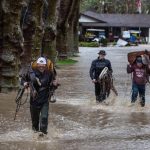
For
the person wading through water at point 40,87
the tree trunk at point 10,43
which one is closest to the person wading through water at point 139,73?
the tree trunk at point 10,43

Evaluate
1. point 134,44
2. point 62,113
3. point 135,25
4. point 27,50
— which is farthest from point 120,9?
point 62,113

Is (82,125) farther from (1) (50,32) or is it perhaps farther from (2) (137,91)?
(1) (50,32)

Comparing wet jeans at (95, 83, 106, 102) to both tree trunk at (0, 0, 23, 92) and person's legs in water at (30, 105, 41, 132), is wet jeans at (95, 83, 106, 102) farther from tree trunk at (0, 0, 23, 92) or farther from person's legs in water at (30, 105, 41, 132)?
person's legs in water at (30, 105, 41, 132)

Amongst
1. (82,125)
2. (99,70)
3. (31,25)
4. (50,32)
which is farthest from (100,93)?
(50,32)

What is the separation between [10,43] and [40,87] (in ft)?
26.0

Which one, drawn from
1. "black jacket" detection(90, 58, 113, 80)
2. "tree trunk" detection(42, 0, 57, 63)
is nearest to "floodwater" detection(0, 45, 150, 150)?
"black jacket" detection(90, 58, 113, 80)

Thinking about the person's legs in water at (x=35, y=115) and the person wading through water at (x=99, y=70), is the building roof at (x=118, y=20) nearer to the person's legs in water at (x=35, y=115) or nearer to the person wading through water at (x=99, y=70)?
the person wading through water at (x=99, y=70)

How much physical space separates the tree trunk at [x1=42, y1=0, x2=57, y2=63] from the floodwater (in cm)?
843

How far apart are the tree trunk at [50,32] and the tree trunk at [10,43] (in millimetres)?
8158

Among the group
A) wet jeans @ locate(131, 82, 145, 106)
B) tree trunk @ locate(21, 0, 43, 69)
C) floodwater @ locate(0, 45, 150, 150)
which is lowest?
floodwater @ locate(0, 45, 150, 150)

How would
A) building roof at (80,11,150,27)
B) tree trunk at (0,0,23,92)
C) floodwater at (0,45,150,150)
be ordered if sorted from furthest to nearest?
building roof at (80,11,150,27), tree trunk at (0,0,23,92), floodwater at (0,45,150,150)

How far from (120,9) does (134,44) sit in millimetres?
36072

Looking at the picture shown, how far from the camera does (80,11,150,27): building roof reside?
310 ft

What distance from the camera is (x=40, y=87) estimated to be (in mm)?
11141
